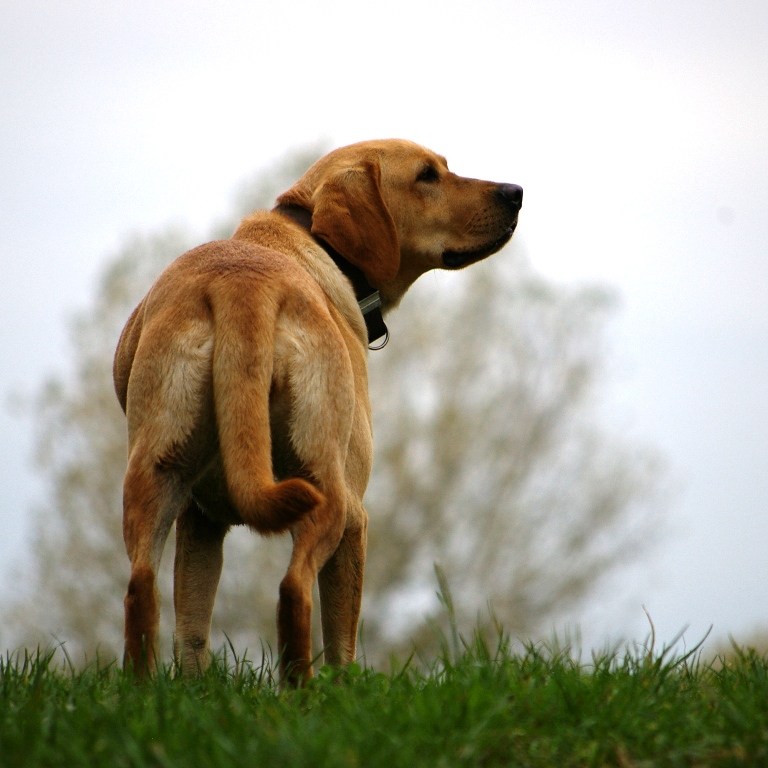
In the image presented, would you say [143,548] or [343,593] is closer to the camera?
[143,548]

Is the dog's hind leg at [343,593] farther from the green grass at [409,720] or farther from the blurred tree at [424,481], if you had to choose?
the blurred tree at [424,481]

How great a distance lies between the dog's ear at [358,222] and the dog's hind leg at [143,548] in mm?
1481

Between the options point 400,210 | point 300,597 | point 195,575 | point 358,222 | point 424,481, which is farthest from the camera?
point 424,481

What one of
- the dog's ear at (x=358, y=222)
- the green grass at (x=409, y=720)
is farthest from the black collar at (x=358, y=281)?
the green grass at (x=409, y=720)

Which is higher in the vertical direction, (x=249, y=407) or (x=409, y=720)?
(x=249, y=407)

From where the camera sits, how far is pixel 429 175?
15.1 feet

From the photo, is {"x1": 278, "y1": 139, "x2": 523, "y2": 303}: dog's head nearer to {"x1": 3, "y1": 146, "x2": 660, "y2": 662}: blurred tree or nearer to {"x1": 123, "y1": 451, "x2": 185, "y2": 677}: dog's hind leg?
{"x1": 123, "y1": 451, "x2": 185, "y2": 677}: dog's hind leg

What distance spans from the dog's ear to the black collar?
0.03 m

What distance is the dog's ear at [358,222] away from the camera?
4105mm

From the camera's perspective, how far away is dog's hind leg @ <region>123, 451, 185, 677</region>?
9.46 ft

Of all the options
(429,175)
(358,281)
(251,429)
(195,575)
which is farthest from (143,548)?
(429,175)

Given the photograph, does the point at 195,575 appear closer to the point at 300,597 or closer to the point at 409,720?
the point at 300,597

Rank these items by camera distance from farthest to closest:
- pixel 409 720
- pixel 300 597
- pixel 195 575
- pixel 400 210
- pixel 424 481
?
pixel 424 481, pixel 400 210, pixel 195 575, pixel 300 597, pixel 409 720

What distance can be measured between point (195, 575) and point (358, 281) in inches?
55.8
